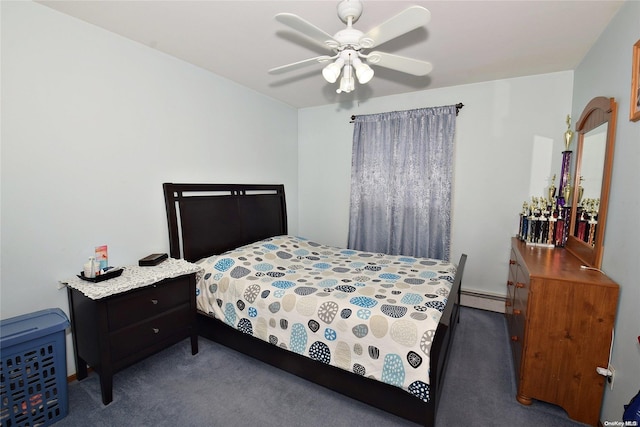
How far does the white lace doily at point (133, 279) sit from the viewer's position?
1832 millimetres

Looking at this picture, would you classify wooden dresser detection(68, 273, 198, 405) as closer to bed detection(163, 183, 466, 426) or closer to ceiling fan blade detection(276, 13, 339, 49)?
bed detection(163, 183, 466, 426)

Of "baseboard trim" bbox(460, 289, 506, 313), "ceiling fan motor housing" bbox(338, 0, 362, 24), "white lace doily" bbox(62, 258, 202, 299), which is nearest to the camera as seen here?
"ceiling fan motor housing" bbox(338, 0, 362, 24)

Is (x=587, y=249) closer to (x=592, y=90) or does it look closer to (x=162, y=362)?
(x=592, y=90)

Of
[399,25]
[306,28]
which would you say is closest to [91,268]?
[306,28]

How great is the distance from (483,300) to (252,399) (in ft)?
9.30

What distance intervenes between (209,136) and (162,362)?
217cm

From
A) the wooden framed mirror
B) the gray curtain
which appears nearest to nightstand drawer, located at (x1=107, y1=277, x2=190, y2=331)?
the gray curtain

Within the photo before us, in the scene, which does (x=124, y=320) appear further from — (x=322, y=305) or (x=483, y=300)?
(x=483, y=300)

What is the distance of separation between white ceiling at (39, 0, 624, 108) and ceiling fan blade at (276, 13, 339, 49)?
374 mm

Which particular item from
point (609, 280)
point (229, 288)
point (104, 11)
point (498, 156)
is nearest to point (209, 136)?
point (104, 11)

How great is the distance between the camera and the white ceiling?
74.0 inches

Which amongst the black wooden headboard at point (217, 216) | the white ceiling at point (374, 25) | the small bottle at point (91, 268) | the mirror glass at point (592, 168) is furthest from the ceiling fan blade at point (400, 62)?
the small bottle at point (91, 268)

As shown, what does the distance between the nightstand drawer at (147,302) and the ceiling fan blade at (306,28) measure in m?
1.96

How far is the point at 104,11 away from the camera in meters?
1.97
